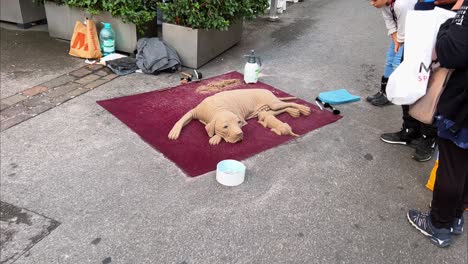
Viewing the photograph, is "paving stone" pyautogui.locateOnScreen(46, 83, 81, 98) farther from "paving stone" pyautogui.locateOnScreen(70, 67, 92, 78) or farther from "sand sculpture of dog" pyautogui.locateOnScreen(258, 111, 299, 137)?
"sand sculpture of dog" pyautogui.locateOnScreen(258, 111, 299, 137)

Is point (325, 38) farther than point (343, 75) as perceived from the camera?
Yes

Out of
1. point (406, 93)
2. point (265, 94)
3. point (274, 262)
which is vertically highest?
point (406, 93)

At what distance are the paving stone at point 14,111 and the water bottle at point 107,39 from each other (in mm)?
1571

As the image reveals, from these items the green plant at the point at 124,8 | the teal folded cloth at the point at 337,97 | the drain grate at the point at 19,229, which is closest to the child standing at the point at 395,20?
the teal folded cloth at the point at 337,97

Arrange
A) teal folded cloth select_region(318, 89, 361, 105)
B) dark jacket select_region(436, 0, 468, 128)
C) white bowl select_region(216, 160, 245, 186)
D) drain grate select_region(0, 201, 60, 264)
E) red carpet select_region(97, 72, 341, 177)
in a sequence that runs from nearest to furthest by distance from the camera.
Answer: dark jacket select_region(436, 0, 468, 128)
drain grate select_region(0, 201, 60, 264)
white bowl select_region(216, 160, 245, 186)
red carpet select_region(97, 72, 341, 177)
teal folded cloth select_region(318, 89, 361, 105)

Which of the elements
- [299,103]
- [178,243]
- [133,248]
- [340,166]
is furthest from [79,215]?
[299,103]

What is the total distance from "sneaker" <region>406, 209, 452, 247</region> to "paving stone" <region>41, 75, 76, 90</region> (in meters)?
3.59

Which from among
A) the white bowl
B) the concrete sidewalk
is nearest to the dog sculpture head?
the concrete sidewalk

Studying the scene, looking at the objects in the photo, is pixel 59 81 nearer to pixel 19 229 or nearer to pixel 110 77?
pixel 110 77

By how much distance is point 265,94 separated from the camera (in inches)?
144

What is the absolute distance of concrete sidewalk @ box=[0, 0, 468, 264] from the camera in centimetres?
212

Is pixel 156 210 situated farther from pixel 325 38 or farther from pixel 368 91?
pixel 325 38

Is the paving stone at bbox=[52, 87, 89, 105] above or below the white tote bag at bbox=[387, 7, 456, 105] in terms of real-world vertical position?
below

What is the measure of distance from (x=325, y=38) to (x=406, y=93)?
14.9 feet
